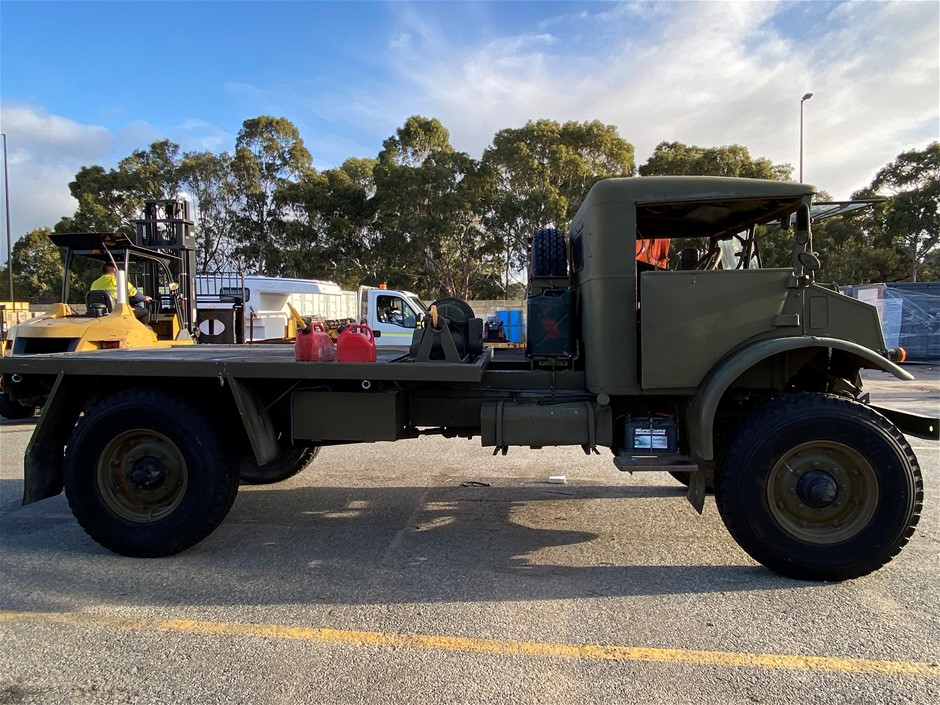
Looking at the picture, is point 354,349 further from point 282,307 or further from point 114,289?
point 282,307

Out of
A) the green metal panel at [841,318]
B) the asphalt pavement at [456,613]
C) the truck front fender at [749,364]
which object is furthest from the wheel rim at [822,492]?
the green metal panel at [841,318]

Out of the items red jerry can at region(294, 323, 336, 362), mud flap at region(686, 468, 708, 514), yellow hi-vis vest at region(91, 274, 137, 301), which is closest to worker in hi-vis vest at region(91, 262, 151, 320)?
yellow hi-vis vest at region(91, 274, 137, 301)

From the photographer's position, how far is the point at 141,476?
168 inches

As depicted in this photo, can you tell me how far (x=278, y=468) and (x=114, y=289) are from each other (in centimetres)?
544

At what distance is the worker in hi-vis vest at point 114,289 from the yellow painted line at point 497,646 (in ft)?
22.4

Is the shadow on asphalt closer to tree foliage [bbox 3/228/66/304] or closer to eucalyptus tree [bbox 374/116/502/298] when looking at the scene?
eucalyptus tree [bbox 374/116/502/298]

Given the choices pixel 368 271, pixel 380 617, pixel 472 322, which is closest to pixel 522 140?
pixel 368 271

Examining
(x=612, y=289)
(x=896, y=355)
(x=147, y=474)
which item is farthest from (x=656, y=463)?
(x=147, y=474)

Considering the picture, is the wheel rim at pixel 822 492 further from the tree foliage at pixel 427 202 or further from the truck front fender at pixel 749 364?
the tree foliage at pixel 427 202

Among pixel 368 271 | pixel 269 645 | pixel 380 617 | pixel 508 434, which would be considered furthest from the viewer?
pixel 368 271

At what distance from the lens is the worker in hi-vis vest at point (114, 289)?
30.3 feet

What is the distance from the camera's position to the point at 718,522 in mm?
4754

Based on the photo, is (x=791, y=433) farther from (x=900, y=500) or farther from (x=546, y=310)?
(x=546, y=310)

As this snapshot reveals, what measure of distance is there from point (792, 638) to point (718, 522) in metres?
1.66
